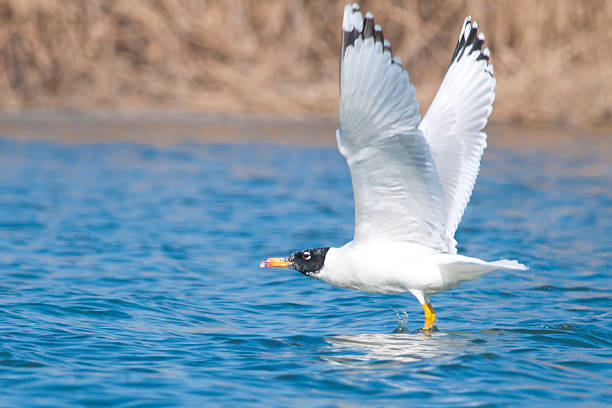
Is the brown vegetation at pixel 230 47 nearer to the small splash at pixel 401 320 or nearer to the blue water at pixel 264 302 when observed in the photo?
the blue water at pixel 264 302

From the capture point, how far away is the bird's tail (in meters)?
5.80

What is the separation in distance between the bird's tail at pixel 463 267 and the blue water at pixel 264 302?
446 millimetres

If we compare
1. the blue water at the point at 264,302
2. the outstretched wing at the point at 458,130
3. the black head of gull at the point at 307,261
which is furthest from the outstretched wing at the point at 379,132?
the blue water at the point at 264,302

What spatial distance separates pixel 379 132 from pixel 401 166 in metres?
0.39

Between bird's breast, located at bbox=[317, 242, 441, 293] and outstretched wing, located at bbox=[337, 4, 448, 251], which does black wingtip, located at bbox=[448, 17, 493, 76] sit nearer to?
outstretched wing, located at bbox=[337, 4, 448, 251]

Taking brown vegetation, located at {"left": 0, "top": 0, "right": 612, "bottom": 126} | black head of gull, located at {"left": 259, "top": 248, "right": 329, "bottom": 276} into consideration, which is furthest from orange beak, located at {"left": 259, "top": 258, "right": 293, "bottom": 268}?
brown vegetation, located at {"left": 0, "top": 0, "right": 612, "bottom": 126}

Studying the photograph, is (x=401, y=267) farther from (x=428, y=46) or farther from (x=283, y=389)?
(x=428, y=46)

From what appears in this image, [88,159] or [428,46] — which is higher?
[428,46]

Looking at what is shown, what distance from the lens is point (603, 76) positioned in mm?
15961

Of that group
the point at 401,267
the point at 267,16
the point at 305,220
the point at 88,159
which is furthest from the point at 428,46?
the point at 401,267

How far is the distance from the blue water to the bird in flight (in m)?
0.48

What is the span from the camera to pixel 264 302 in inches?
291

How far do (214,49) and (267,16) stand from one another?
1279mm

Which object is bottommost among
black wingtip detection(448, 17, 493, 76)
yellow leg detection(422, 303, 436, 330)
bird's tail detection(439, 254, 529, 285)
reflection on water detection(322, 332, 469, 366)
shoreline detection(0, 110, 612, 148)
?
reflection on water detection(322, 332, 469, 366)
